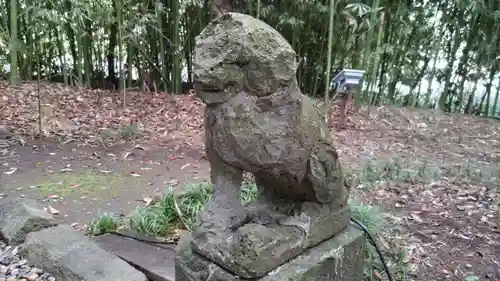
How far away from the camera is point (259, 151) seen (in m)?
1.29

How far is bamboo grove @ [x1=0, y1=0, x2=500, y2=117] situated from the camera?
582 cm

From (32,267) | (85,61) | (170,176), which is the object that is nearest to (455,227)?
(170,176)

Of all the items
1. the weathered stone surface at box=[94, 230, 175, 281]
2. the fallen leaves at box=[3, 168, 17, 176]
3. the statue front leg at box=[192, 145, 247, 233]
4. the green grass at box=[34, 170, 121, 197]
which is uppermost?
the statue front leg at box=[192, 145, 247, 233]

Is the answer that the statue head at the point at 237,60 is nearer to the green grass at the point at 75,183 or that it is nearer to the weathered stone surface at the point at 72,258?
the weathered stone surface at the point at 72,258

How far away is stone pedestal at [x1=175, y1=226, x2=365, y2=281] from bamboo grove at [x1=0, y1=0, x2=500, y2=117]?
4240 millimetres

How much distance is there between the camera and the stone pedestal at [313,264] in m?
1.41

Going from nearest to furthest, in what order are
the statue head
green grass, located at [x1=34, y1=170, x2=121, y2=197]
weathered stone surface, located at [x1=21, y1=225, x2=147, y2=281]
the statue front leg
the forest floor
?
the statue head < the statue front leg < weathered stone surface, located at [x1=21, y1=225, x2=147, y2=281] < the forest floor < green grass, located at [x1=34, y1=170, x2=121, y2=197]

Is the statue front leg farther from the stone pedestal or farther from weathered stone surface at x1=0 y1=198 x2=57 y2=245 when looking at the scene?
weathered stone surface at x1=0 y1=198 x2=57 y2=245

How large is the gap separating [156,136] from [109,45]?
2.70m

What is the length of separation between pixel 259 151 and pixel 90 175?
9.22 ft

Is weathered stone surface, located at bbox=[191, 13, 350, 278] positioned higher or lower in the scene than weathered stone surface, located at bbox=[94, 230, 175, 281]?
higher

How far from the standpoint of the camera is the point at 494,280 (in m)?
2.35

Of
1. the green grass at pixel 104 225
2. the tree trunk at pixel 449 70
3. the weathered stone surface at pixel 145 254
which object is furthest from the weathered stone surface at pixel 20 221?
the tree trunk at pixel 449 70

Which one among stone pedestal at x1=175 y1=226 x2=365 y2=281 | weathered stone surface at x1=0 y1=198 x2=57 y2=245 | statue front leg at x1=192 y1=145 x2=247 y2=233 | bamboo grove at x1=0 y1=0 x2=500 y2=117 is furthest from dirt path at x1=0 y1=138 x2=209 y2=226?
bamboo grove at x1=0 y1=0 x2=500 y2=117
